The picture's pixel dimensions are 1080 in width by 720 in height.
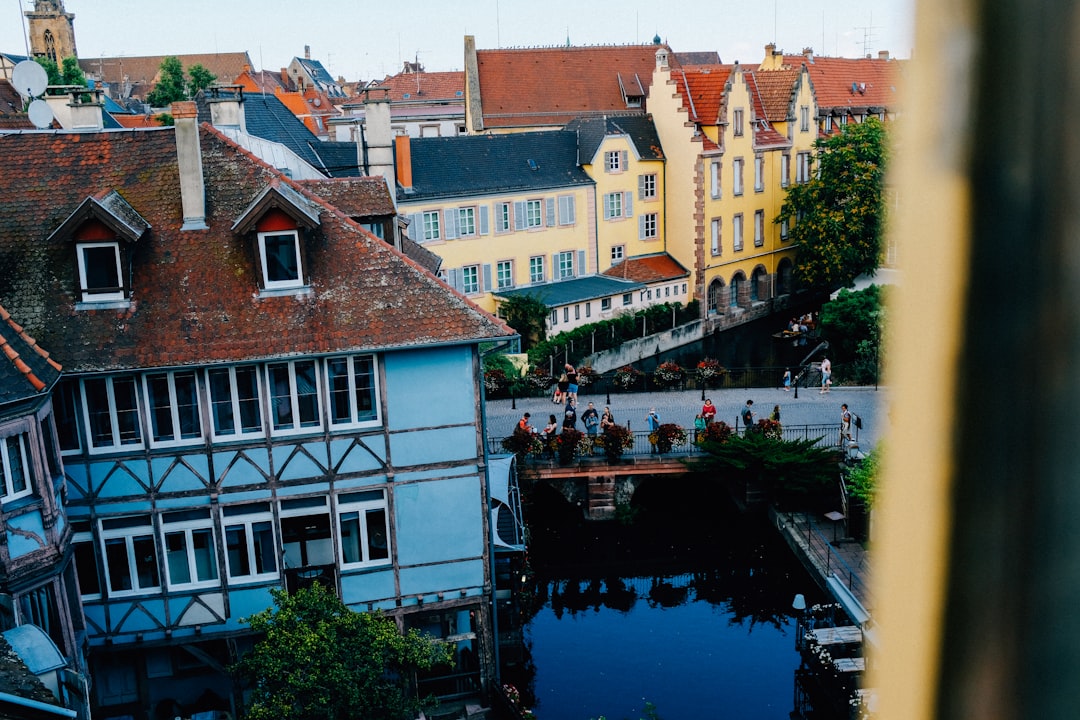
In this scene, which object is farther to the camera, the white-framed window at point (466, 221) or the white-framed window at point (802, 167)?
the white-framed window at point (802, 167)

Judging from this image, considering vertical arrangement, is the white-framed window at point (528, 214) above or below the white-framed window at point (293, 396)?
above

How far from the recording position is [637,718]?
66.0 feet

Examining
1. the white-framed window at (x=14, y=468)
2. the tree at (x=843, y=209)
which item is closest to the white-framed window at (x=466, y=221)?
the tree at (x=843, y=209)

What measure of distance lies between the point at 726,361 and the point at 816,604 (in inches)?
904

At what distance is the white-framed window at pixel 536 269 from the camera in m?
46.2

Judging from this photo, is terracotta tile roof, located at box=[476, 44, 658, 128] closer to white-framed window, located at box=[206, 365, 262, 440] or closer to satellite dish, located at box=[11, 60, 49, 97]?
satellite dish, located at box=[11, 60, 49, 97]

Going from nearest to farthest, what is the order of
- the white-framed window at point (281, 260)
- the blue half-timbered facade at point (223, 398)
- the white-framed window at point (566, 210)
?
the blue half-timbered facade at point (223, 398) → the white-framed window at point (281, 260) → the white-framed window at point (566, 210)

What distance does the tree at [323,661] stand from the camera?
15.3 metres

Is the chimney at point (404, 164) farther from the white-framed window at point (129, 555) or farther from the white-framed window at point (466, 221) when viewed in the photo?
the white-framed window at point (129, 555)

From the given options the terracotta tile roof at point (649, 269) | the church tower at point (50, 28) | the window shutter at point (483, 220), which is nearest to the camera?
the window shutter at point (483, 220)

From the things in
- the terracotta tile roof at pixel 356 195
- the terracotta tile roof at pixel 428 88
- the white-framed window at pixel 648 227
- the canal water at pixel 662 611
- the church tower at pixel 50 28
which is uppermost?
the church tower at pixel 50 28

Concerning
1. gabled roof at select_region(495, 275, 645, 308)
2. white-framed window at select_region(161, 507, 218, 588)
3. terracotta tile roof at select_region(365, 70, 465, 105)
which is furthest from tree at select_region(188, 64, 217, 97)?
white-framed window at select_region(161, 507, 218, 588)

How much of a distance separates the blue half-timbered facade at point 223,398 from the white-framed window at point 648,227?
3386cm

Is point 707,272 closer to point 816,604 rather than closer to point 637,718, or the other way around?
point 816,604
